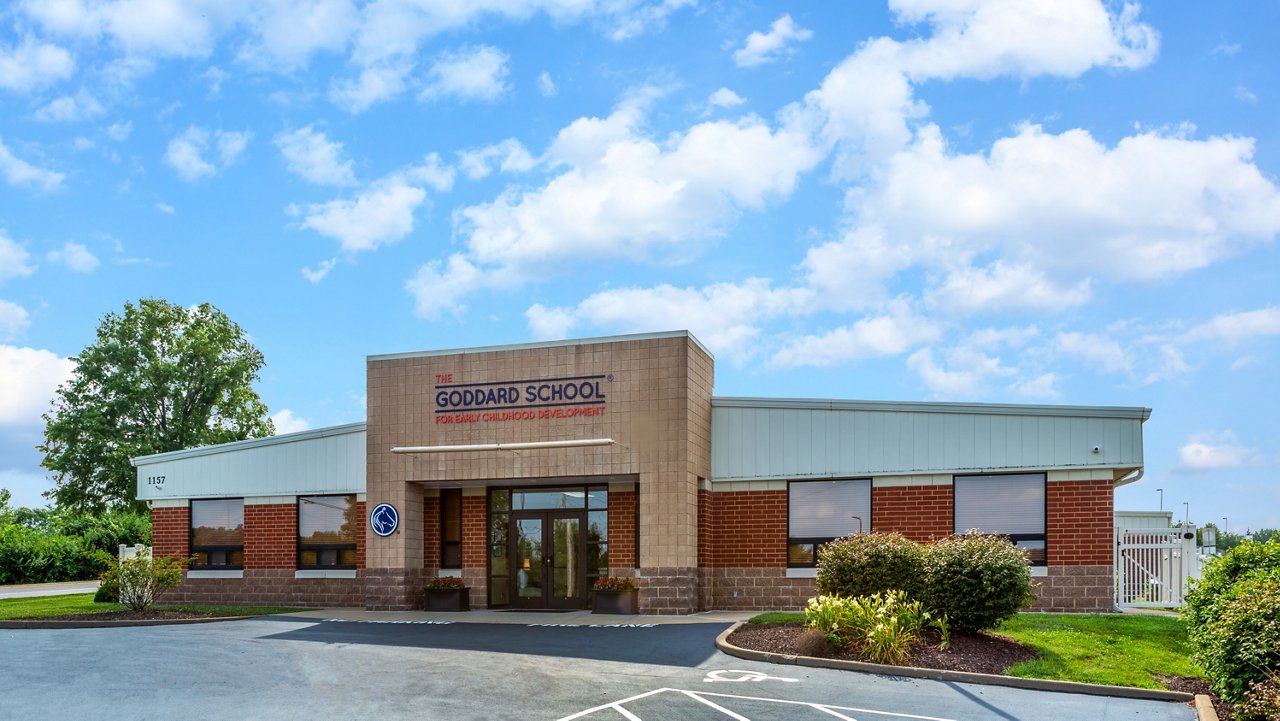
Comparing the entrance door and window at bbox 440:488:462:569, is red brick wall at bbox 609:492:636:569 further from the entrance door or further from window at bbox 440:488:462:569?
window at bbox 440:488:462:569

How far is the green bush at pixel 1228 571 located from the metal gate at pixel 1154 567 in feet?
24.9

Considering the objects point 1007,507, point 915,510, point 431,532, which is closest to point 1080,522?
point 1007,507

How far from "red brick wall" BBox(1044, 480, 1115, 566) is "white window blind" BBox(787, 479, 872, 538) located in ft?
11.5

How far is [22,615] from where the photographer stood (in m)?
24.5

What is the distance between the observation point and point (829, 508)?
23344 mm

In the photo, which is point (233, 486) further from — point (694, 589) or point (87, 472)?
point (87, 472)

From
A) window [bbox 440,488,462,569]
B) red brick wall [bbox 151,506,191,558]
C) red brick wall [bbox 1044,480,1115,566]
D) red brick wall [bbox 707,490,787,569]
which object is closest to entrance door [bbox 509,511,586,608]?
window [bbox 440,488,462,569]

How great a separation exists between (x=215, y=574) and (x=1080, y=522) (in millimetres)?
20150

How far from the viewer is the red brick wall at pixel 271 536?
27.5 metres

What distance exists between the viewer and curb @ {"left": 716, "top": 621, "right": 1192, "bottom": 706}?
1326cm

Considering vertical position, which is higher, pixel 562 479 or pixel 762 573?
pixel 562 479

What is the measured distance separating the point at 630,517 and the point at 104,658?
11.0 m

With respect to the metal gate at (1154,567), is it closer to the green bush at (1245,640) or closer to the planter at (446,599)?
the green bush at (1245,640)

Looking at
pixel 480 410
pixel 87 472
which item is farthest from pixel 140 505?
pixel 480 410
